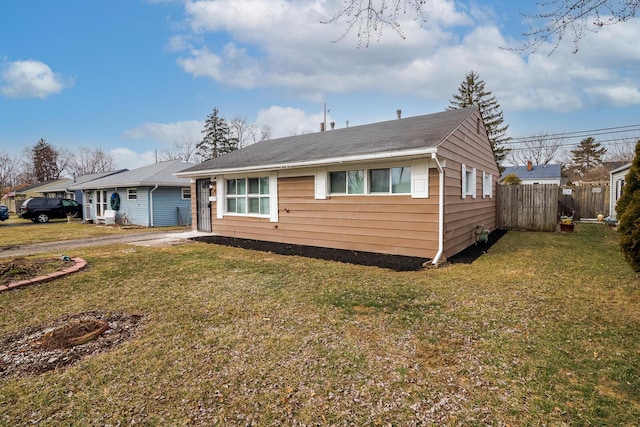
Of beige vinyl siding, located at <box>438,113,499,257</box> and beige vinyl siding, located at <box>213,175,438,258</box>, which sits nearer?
beige vinyl siding, located at <box>213,175,438,258</box>

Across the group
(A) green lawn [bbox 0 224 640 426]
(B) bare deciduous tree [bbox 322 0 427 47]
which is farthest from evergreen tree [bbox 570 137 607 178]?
(B) bare deciduous tree [bbox 322 0 427 47]

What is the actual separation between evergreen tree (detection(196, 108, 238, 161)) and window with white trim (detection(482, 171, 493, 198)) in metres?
32.0

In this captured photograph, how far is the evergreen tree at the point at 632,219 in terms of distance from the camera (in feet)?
14.3

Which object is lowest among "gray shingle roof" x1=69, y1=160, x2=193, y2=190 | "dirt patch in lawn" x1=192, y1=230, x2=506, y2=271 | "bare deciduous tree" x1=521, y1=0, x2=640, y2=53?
"dirt patch in lawn" x1=192, y1=230, x2=506, y2=271

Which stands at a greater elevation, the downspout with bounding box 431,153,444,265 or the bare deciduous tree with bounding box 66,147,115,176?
the bare deciduous tree with bounding box 66,147,115,176

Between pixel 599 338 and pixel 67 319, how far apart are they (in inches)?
224

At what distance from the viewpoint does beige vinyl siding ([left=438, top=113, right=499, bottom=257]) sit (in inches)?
268

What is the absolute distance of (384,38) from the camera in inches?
143

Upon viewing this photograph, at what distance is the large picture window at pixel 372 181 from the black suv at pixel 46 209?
20707mm

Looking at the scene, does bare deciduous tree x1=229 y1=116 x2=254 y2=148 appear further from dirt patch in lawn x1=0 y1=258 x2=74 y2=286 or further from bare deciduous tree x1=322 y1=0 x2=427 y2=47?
bare deciduous tree x1=322 y1=0 x2=427 y2=47

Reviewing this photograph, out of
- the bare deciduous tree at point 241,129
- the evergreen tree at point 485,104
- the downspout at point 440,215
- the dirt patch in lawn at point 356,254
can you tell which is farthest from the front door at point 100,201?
the evergreen tree at point 485,104

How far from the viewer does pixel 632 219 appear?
14.6 ft

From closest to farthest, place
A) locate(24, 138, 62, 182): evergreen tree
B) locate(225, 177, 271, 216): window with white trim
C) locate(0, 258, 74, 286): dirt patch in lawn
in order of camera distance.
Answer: locate(0, 258, 74, 286): dirt patch in lawn → locate(225, 177, 271, 216): window with white trim → locate(24, 138, 62, 182): evergreen tree

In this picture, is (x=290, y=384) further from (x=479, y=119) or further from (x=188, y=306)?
(x=479, y=119)
